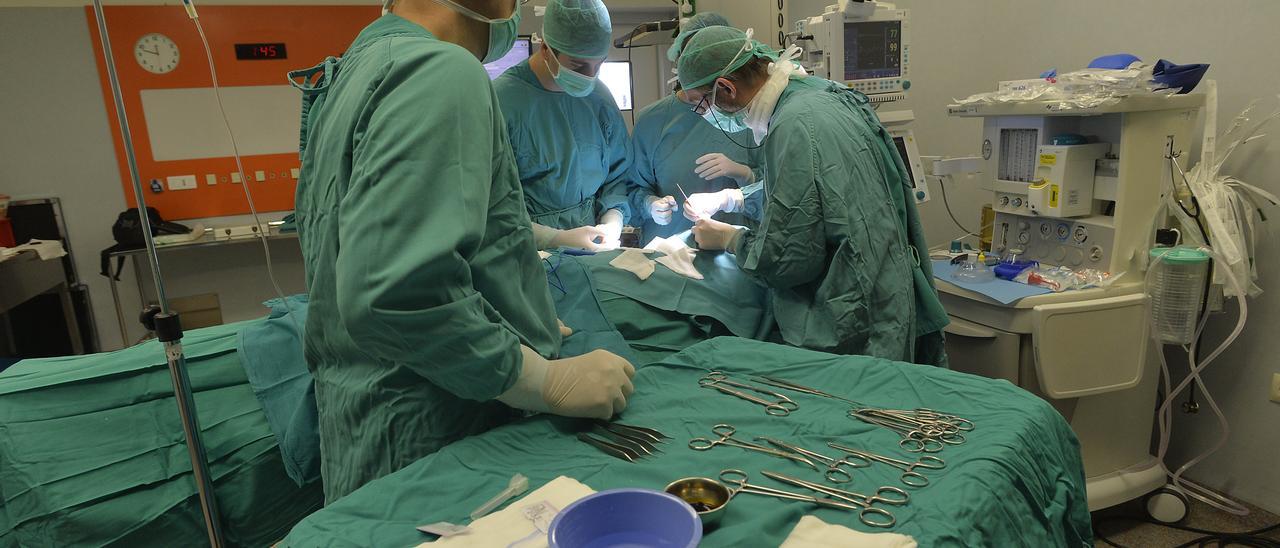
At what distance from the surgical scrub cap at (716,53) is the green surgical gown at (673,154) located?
0.85 metres

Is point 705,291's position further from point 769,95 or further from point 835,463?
point 835,463

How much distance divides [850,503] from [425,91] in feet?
2.58

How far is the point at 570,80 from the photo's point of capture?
8.98 feet

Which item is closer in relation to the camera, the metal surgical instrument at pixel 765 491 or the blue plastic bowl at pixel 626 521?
the blue plastic bowl at pixel 626 521

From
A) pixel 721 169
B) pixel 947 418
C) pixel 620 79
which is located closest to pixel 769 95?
pixel 721 169

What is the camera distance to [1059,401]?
2.41 metres

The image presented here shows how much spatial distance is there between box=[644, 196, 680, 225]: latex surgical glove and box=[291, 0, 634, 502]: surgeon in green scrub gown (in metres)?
1.74

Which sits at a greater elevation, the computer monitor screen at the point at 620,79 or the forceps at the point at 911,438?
the computer monitor screen at the point at 620,79

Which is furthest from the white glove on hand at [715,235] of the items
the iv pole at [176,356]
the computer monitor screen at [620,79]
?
the computer monitor screen at [620,79]

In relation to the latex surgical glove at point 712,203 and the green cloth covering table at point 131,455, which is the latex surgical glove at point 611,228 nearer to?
the latex surgical glove at point 712,203

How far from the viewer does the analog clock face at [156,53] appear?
438cm

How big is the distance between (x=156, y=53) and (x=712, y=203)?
384 cm

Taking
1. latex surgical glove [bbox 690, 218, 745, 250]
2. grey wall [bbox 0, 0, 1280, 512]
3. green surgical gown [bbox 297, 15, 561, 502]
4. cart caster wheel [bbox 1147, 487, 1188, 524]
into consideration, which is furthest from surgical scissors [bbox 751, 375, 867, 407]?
grey wall [bbox 0, 0, 1280, 512]

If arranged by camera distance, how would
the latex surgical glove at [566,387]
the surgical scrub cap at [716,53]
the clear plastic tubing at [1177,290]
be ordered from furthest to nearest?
the clear plastic tubing at [1177,290]
the surgical scrub cap at [716,53]
the latex surgical glove at [566,387]
